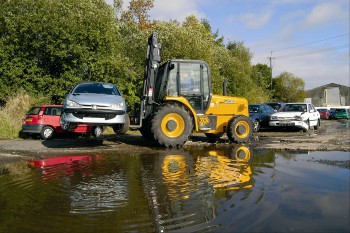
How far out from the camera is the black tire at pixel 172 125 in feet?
37.3

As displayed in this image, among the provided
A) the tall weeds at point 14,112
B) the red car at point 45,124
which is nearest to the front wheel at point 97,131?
the red car at point 45,124

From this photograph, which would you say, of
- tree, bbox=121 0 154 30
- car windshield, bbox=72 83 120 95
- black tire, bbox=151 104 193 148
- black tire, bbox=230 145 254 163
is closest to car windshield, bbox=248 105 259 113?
black tire, bbox=151 104 193 148

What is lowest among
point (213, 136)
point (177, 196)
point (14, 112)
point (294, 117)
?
point (177, 196)

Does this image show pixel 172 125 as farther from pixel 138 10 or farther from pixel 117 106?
pixel 138 10

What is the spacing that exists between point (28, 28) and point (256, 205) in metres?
18.7

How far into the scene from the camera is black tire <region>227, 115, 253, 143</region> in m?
12.7

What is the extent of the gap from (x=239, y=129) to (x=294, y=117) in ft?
25.6

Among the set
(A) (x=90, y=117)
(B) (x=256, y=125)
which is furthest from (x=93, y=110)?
(B) (x=256, y=125)

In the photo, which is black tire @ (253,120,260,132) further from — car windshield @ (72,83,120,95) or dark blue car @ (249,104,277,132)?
car windshield @ (72,83,120,95)

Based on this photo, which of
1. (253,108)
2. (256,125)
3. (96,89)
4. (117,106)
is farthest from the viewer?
(253,108)

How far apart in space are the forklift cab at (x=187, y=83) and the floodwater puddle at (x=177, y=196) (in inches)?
150

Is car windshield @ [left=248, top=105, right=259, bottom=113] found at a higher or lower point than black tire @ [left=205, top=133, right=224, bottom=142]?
higher

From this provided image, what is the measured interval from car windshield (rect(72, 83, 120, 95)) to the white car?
10857 millimetres

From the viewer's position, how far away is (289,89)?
218 feet
